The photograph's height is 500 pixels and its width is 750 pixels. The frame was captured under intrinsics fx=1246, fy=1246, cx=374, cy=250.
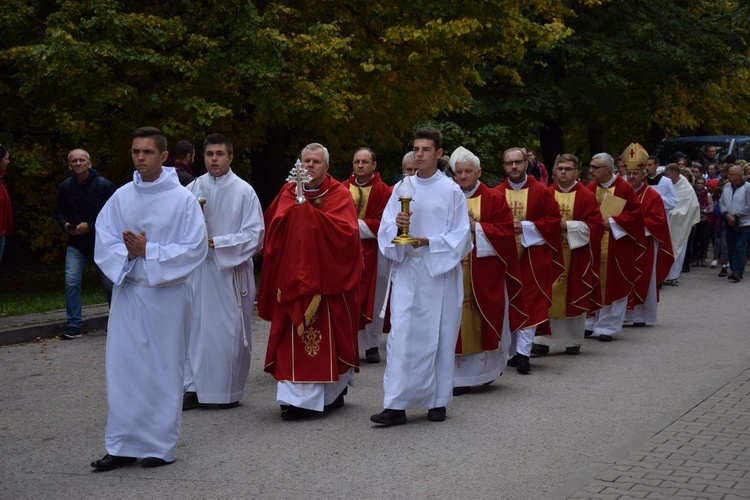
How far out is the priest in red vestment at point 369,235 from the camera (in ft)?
39.0

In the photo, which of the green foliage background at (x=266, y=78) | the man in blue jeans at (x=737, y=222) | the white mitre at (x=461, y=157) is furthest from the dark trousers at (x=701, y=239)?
the white mitre at (x=461, y=157)

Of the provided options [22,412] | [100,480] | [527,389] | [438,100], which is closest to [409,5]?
[438,100]

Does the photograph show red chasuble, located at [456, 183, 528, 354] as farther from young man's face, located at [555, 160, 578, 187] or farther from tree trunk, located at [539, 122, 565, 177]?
tree trunk, located at [539, 122, 565, 177]

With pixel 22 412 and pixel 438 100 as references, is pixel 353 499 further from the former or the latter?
pixel 438 100

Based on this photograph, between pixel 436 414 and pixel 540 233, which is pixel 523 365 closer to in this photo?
pixel 540 233

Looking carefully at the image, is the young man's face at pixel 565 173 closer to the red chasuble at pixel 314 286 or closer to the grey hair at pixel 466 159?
the grey hair at pixel 466 159

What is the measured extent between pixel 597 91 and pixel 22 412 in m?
22.0

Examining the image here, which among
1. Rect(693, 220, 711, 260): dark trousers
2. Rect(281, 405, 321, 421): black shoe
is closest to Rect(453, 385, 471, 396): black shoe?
Rect(281, 405, 321, 421): black shoe

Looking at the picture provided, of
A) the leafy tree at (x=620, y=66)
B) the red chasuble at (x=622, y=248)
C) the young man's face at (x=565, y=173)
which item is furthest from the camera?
the leafy tree at (x=620, y=66)

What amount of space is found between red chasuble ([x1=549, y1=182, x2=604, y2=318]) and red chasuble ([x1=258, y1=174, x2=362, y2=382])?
148 inches

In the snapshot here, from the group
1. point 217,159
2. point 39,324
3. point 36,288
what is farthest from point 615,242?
point 36,288

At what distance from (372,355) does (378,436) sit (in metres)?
3.62

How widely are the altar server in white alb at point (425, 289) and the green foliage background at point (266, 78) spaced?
28.3ft

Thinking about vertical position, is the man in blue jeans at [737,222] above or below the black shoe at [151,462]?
above
